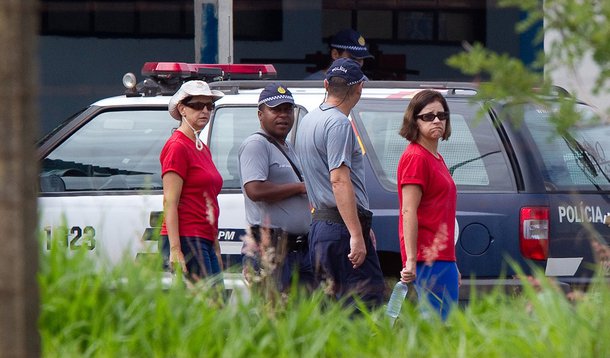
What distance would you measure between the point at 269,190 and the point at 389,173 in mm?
1042

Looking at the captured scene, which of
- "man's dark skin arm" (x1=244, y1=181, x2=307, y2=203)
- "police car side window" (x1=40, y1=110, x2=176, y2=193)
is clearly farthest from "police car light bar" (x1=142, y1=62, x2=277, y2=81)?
"man's dark skin arm" (x1=244, y1=181, x2=307, y2=203)

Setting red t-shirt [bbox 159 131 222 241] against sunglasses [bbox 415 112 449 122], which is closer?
sunglasses [bbox 415 112 449 122]

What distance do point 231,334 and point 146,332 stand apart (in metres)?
0.29

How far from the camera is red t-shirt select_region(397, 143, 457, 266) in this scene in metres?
5.77

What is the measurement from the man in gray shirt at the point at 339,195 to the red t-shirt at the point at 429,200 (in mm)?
276

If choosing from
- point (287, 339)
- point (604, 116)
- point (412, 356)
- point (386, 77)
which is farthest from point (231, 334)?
point (386, 77)

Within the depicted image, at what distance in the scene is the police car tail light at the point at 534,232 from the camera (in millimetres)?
6629

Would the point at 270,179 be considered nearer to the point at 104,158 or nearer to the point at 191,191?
the point at 191,191

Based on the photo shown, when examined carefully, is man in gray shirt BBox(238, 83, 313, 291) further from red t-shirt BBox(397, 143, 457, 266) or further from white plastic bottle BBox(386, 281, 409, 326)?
white plastic bottle BBox(386, 281, 409, 326)

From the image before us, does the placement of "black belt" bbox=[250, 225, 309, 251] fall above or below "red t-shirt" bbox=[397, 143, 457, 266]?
below

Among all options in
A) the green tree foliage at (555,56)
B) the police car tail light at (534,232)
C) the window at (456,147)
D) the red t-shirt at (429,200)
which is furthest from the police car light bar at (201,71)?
the green tree foliage at (555,56)

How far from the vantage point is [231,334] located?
169 inches

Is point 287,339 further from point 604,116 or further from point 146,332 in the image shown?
point 604,116

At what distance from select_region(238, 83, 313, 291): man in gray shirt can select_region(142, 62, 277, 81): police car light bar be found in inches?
51.9
